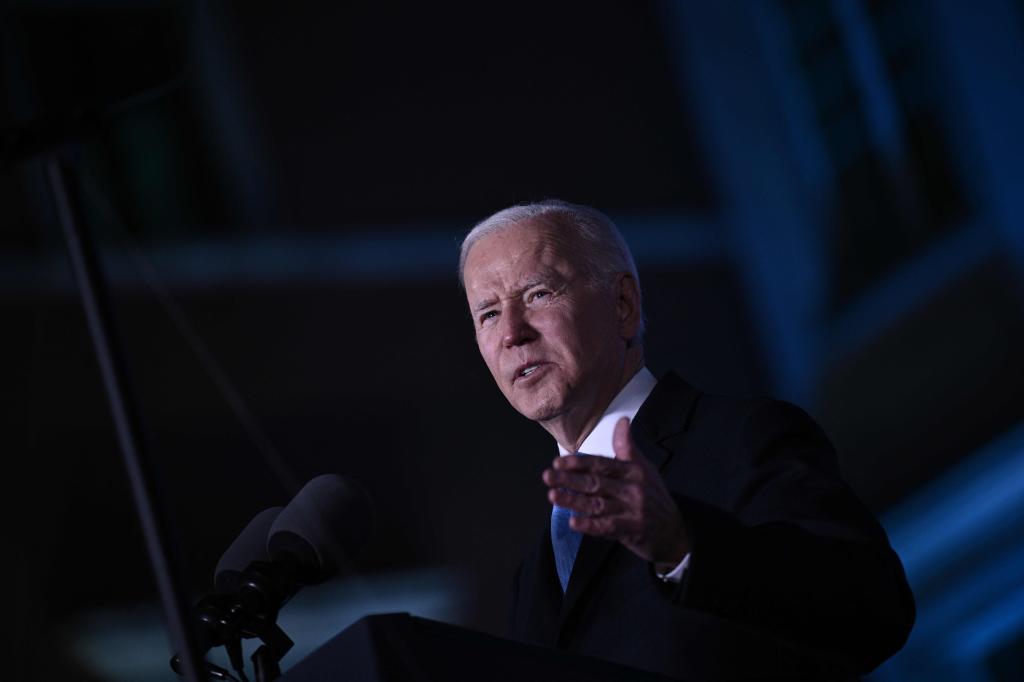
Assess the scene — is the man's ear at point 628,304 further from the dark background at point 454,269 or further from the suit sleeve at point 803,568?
the dark background at point 454,269

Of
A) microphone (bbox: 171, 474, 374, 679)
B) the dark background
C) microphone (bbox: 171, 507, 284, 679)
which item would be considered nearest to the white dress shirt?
microphone (bbox: 171, 474, 374, 679)

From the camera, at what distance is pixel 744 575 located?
3.91 ft

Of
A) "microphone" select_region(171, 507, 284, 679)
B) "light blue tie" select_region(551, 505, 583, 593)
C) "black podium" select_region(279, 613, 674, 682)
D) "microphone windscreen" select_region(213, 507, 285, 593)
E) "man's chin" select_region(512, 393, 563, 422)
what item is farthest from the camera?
"man's chin" select_region(512, 393, 563, 422)

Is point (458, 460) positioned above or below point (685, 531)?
below

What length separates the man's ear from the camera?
1919 millimetres

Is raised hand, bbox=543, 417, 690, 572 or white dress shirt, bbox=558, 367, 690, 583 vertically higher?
raised hand, bbox=543, 417, 690, 572

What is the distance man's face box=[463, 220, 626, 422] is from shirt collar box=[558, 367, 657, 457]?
2cm

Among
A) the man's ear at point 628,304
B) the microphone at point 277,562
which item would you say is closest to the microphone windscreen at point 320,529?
the microphone at point 277,562

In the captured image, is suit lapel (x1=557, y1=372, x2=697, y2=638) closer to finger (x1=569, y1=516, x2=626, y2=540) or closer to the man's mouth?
the man's mouth

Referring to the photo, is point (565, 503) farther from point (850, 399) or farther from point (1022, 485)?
point (850, 399)

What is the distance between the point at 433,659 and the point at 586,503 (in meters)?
0.16

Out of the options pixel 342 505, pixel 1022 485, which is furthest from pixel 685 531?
pixel 1022 485

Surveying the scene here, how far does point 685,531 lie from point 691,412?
19.9 inches

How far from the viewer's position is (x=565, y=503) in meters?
1.08
